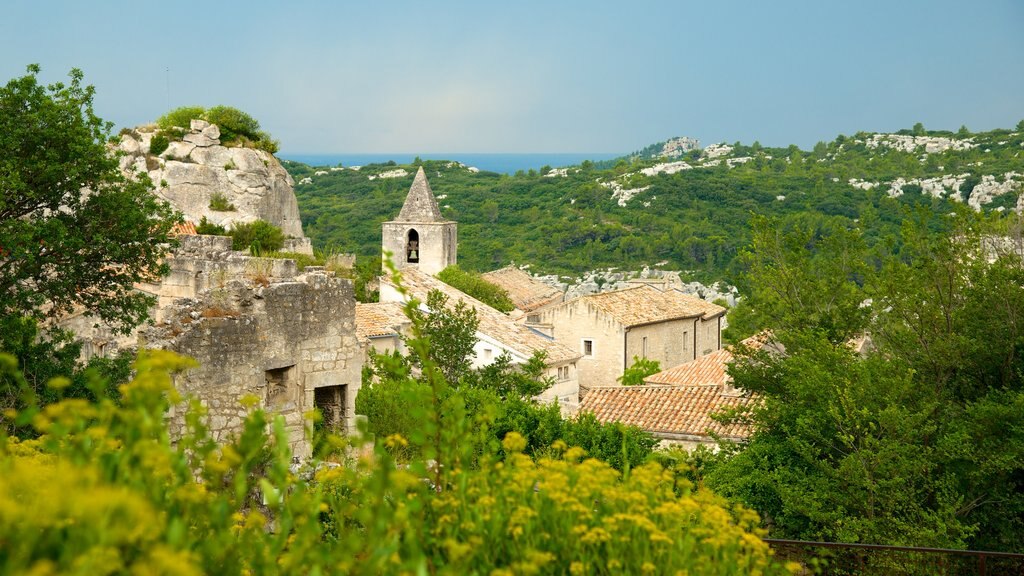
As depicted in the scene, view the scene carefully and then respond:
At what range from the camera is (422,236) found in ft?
176

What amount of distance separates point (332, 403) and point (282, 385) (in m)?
1.07

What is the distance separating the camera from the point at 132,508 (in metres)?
2.78

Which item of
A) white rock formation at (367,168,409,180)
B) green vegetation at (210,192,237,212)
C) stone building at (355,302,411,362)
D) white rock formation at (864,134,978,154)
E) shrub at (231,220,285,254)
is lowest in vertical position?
stone building at (355,302,411,362)

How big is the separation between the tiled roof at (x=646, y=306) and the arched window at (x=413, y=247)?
14461 millimetres

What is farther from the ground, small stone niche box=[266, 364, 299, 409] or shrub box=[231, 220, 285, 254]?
shrub box=[231, 220, 285, 254]

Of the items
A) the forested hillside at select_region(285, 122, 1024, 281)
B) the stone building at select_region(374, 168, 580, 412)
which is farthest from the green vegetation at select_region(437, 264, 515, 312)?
the forested hillside at select_region(285, 122, 1024, 281)

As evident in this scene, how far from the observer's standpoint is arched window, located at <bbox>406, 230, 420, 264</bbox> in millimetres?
54250

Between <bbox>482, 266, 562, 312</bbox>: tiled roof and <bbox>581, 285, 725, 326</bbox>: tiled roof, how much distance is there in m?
7.40

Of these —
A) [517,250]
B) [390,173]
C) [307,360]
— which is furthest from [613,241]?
[307,360]

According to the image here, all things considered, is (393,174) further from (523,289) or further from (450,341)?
(450,341)

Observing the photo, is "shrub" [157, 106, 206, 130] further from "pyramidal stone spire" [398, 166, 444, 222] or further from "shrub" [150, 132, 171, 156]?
"pyramidal stone spire" [398, 166, 444, 222]

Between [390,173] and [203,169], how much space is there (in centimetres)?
9237

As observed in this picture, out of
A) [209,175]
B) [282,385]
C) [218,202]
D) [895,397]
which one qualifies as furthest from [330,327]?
[209,175]

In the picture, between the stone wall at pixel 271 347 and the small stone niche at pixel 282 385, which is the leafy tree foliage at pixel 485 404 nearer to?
the stone wall at pixel 271 347
